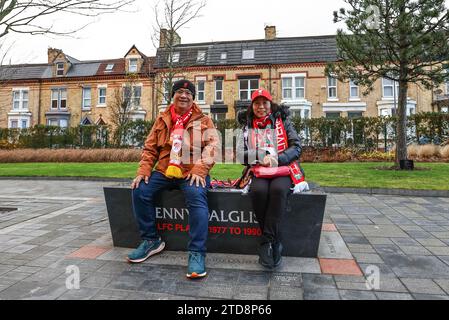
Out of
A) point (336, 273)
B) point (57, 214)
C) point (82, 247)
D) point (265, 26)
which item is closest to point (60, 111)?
point (265, 26)

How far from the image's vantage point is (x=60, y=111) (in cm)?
2936

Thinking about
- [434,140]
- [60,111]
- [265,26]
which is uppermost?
[265,26]

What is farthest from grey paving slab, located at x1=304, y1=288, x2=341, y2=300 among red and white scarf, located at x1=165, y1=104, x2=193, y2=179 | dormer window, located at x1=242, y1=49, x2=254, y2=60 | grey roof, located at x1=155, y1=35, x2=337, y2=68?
dormer window, located at x1=242, y1=49, x2=254, y2=60

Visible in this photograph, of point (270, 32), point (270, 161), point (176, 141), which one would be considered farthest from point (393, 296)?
point (270, 32)

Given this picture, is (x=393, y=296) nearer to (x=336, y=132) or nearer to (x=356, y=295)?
(x=356, y=295)

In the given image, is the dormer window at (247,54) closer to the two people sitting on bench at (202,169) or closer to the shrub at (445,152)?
the shrub at (445,152)

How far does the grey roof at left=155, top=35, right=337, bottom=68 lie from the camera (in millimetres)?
25625

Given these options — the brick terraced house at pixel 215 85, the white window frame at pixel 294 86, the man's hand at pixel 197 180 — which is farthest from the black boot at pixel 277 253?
the white window frame at pixel 294 86

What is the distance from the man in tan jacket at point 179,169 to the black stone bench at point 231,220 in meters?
0.14

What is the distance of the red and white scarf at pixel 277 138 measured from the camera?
3.02 m

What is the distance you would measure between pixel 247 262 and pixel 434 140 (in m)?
14.7

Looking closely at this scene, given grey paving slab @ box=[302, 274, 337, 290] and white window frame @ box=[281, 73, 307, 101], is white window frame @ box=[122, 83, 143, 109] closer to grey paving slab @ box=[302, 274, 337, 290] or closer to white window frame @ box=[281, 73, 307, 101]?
white window frame @ box=[281, 73, 307, 101]

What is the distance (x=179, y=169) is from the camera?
302cm
